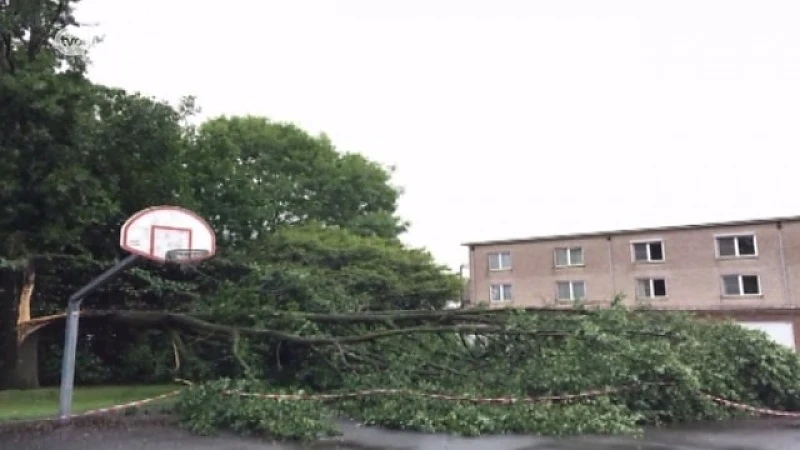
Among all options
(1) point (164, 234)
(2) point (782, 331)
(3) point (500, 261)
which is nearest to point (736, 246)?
(2) point (782, 331)

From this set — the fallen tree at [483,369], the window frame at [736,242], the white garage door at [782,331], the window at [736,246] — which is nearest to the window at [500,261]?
the window frame at [736,242]

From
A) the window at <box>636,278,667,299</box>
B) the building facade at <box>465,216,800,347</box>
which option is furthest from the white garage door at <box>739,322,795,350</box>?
the window at <box>636,278,667,299</box>

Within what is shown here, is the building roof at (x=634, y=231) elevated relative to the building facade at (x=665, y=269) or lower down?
elevated

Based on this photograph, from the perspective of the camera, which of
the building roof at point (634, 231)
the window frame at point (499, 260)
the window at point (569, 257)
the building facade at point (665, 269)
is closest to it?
the building facade at point (665, 269)

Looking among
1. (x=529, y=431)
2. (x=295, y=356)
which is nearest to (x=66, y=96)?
(x=295, y=356)

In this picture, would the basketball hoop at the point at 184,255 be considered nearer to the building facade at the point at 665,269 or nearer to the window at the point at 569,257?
the building facade at the point at 665,269

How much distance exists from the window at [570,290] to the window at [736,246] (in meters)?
6.56

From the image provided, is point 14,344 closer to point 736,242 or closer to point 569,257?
point 569,257

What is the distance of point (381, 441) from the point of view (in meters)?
7.90

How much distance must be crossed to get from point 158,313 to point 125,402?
6.48 feet

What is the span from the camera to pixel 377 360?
10.5 metres

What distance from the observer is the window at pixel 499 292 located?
1368 inches

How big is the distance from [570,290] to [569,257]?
5.55 ft

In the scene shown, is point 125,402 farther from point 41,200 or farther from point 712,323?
point 712,323
